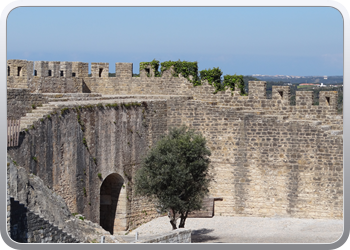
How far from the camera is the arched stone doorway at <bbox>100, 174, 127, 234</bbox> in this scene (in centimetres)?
2778

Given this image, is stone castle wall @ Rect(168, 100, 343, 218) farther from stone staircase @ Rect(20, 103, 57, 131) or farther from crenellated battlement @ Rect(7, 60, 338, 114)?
stone staircase @ Rect(20, 103, 57, 131)

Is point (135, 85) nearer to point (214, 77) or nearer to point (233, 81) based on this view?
point (214, 77)

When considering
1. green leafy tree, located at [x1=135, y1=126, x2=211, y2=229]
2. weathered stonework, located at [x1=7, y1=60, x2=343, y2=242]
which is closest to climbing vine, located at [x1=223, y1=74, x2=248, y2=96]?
weathered stonework, located at [x1=7, y1=60, x2=343, y2=242]

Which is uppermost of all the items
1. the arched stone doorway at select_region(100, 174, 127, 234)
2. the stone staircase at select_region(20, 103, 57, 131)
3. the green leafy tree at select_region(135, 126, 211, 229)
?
the stone staircase at select_region(20, 103, 57, 131)

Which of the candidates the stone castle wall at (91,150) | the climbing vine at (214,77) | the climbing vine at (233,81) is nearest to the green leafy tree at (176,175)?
the stone castle wall at (91,150)

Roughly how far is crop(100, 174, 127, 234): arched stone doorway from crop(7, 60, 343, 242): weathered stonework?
0.12 ft

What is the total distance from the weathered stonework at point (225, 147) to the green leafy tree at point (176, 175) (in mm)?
1994

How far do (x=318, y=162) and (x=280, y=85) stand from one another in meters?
3.12

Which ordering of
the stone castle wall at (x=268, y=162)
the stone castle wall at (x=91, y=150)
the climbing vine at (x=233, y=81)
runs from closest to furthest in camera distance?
the stone castle wall at (x=91, y=150) → the stone castle wall at (x=268, y=162) → the climbing vine at (x=233, y=81)

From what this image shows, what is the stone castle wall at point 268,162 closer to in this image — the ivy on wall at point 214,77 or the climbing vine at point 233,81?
the ivy on wall at point 214,77

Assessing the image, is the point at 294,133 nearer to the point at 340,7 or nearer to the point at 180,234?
the point at 180,234

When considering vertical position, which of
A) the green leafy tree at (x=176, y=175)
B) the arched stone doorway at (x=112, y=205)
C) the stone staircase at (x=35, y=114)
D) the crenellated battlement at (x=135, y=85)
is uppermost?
the crenellated battlement at (x=135, y=85)

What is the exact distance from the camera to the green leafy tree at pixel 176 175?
24406 millimetres

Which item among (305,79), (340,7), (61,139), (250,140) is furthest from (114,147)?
(340,7)
